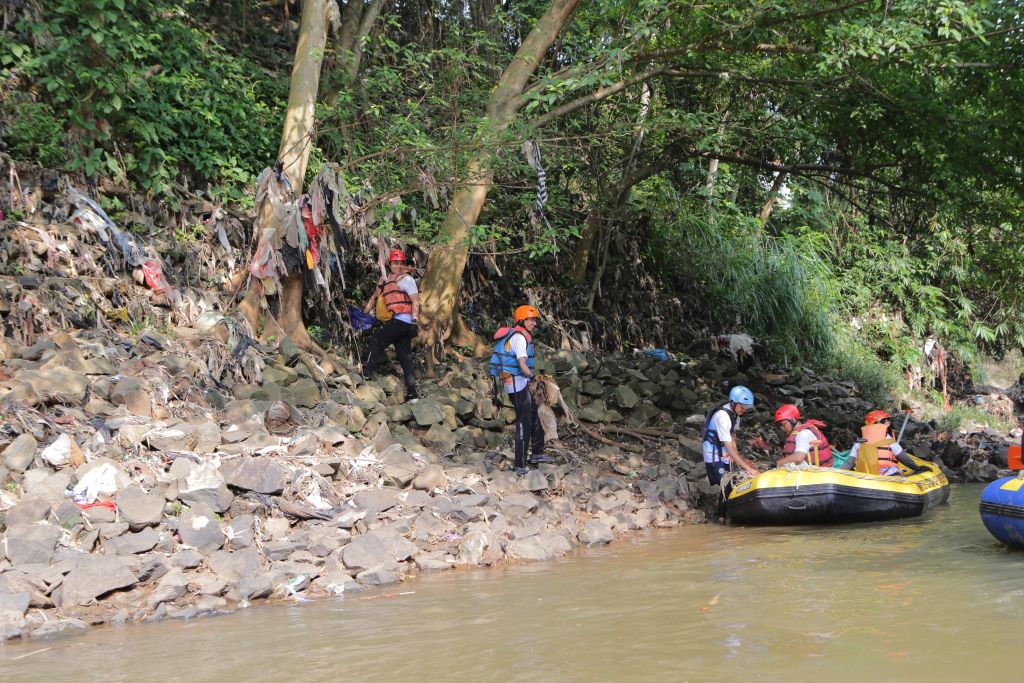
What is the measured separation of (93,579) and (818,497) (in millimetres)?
6607

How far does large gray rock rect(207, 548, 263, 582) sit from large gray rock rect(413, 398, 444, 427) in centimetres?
391

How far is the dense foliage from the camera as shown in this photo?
11.1 m

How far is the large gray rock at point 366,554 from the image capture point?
7.07 meters

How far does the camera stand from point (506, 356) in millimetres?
10031

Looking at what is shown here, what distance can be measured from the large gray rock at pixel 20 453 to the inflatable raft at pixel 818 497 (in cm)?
645

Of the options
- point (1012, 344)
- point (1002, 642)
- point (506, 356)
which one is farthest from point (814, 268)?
point (1002, 642)

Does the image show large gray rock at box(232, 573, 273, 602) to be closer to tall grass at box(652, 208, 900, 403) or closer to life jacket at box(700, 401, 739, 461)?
life jacket at box(700, 401, 739, 461)

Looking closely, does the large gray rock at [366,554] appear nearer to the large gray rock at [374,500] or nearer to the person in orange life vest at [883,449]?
the large gray rock at [374,500]

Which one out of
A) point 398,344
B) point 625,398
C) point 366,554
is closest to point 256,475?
point 366,554

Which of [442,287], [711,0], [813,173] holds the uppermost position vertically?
[711,0]

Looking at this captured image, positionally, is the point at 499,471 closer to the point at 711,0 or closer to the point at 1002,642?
the point at 1002,642

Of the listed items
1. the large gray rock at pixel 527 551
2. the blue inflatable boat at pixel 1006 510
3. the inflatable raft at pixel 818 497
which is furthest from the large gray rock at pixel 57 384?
the blue inflatable boat at pixel 1006 510

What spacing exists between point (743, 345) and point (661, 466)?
5701 millimetres

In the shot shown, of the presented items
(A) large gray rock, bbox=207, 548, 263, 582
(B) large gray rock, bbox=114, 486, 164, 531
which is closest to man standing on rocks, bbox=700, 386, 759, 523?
(A) large gray rock, bbox=207, 548, 263, 582
